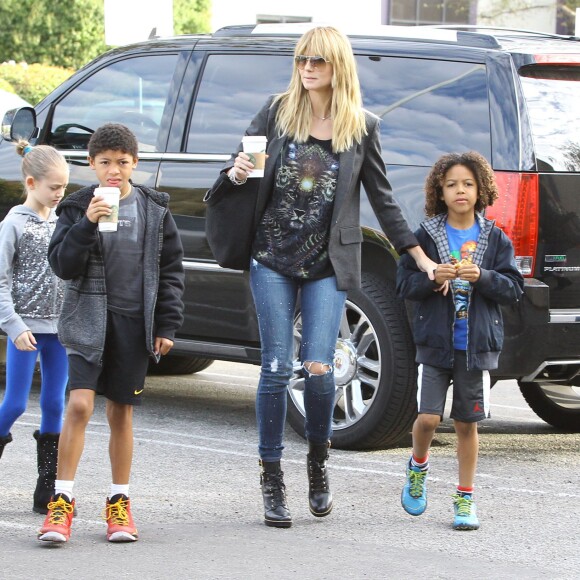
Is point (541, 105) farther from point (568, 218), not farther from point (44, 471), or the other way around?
point (44, 471)

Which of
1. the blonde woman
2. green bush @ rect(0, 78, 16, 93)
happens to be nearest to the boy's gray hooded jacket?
the blonde woman

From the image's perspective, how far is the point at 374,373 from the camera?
262 inches

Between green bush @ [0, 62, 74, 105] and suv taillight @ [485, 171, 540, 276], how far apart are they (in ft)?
45.6

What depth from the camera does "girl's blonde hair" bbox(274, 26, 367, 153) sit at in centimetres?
524

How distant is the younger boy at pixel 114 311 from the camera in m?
4.96

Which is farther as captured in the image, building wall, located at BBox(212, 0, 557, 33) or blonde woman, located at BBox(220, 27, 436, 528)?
building wall, located at BBox(212, 0, 557, 33)

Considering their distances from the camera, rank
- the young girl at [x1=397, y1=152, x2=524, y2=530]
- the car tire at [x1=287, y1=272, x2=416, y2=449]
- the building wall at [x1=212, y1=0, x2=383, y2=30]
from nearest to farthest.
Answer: the young girl at [x1=397, y1=152, x2=524, y2=530] < the car tire at [x1=287, y1=272, x2=416, y2=449] < the building wall at [x1=212, y1=0, x2=383, y2=30]

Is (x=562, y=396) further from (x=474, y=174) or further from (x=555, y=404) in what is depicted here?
(x=474, y=174)

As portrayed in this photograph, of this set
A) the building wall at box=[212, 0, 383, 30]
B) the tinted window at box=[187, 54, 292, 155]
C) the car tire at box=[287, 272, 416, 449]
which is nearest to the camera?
the car tire at box=[287, 272, 416, 449]

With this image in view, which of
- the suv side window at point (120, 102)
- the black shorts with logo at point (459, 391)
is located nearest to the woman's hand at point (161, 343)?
the black shorts with logo at point (459, 391)

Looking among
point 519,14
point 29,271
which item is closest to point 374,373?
point 29,271

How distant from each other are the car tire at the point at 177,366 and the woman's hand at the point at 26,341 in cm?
393

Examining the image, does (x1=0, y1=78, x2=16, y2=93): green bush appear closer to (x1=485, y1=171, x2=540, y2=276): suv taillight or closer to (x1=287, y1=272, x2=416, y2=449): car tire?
(x1=287, y1=272, x2=416, y2=449): car tire

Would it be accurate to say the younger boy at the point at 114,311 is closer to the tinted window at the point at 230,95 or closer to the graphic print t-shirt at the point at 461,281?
the graphic print t-shirt at the point at 461,281
